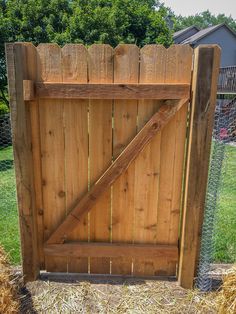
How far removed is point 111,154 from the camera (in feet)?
8.09

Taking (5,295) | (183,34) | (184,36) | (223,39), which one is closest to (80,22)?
(5,295)

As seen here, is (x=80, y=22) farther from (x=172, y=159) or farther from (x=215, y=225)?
(x=172, y=159)

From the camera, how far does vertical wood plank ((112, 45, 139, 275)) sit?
2.22 meters

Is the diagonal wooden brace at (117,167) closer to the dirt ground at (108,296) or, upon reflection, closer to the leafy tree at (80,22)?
the dirt ground at (108,296)

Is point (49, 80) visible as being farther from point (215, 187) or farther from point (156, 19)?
point (156, 19)

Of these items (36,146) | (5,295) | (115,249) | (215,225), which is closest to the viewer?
(5,295)

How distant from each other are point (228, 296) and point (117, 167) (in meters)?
1.23

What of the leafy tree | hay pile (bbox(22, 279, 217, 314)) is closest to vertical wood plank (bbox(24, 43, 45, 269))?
hay pile (bbox(22, 279, 217, 314))

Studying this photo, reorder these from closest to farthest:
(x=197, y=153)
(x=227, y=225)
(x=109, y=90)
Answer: (x=109, y=90) → (x=197, y=153) → (x=227, y=225)

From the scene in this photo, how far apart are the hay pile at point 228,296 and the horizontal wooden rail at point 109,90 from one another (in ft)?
4.46

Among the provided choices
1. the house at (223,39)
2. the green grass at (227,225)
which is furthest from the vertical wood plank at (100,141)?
the house at (223,39)

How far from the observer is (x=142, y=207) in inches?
102

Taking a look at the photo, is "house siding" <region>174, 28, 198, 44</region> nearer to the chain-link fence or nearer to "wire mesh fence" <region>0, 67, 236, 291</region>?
"wire mesh fence" <region>0, 67, 236, 291</region>

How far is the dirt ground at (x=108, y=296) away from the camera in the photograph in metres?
2.39
